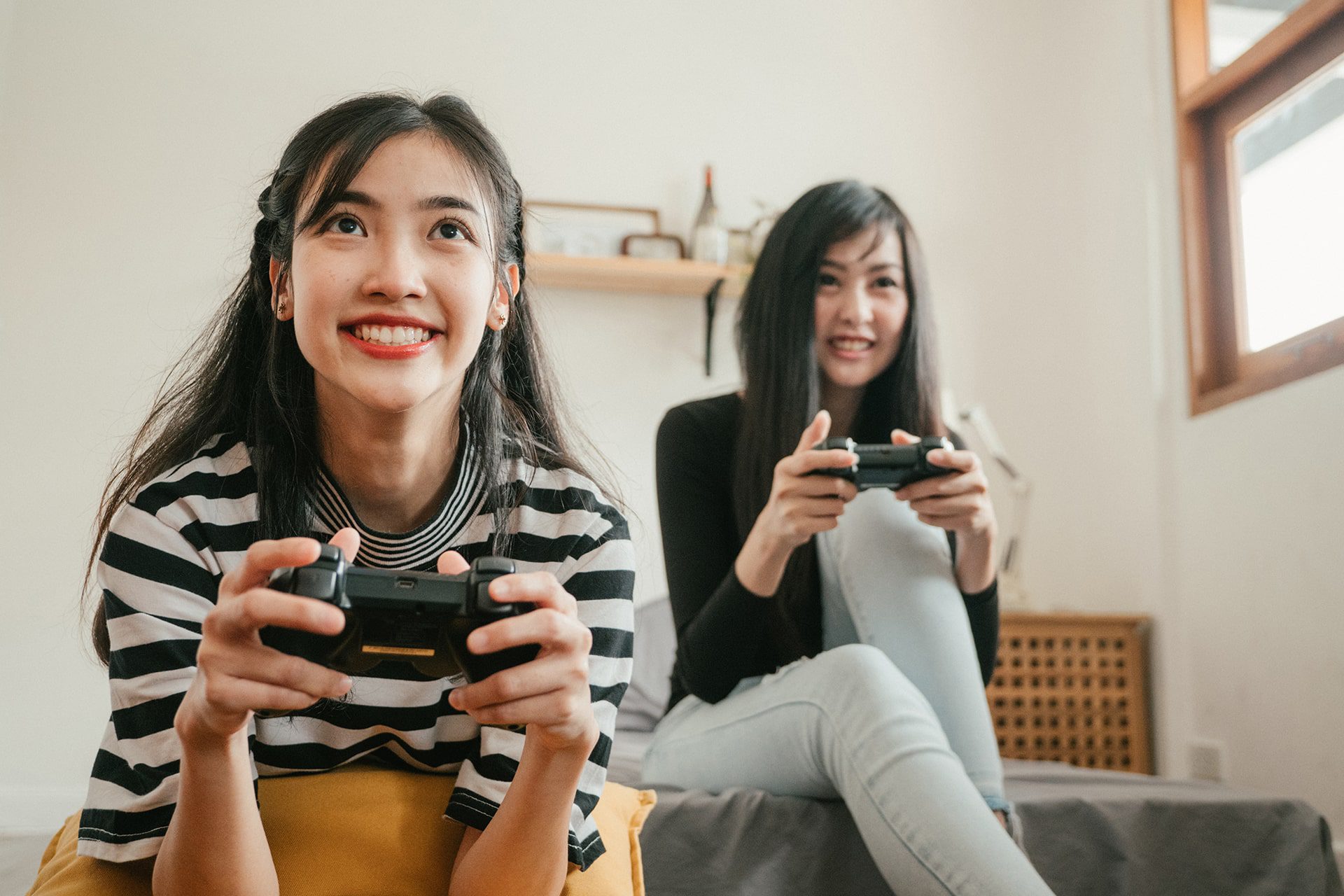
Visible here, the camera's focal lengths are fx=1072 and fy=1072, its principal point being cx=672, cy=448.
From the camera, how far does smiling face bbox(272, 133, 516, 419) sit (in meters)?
0.83

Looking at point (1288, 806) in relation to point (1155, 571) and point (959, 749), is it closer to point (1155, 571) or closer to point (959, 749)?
point (959, 749)

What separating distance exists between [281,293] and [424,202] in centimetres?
17

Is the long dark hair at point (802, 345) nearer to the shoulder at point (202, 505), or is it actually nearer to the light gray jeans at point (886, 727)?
the light gray jeans at point (886, 727)

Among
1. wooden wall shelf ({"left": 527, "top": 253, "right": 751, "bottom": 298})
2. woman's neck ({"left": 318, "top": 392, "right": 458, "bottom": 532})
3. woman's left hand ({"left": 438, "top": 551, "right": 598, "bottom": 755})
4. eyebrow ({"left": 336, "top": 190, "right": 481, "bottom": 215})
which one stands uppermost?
wooden wall shelf ({"left": 527, "top": 253, "right": 751, "bottom": 298})

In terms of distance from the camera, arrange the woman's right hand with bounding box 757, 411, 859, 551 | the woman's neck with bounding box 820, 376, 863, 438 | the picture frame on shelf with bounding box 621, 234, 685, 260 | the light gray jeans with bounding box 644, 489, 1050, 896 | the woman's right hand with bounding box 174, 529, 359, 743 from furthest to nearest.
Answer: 1. the picture frame on shelf with bounding box 621, 234, 685, 260
2. the woman's neck with bounding box 820, 376, 863, 438
3. the woman's right hand with bounding box 757, 411, 859, 551
4. the light gray jeans with bounding box 644, 489, 1050, 896
5. the woman's right hand with bounding box 174, 529, 359, 743

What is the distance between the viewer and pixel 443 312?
856 millimetres

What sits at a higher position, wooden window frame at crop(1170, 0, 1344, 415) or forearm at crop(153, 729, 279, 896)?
wooden window frame at crop(1170, 0, 1344, 415)

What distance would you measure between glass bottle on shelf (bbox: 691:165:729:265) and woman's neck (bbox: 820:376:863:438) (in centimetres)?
114

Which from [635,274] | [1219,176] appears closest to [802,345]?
[635,274]

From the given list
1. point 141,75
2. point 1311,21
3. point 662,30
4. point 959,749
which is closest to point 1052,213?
point 1311,21

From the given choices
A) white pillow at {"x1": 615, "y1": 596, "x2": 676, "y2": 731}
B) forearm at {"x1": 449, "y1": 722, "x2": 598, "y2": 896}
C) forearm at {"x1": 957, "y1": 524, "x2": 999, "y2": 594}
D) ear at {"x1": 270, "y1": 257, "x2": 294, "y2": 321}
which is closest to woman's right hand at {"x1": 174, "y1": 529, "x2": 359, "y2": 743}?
forearm at {"x1": 449, "y1": 722, "x2": 598, "y2": 896}

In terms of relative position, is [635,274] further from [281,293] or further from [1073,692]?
[281,293]

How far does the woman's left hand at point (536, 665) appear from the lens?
1.91 ft

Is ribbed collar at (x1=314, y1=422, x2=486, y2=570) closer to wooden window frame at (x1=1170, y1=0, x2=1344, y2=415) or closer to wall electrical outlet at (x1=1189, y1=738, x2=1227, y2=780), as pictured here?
wooden window frame at (x1=1170, y1=0, x2=1344, y2=415)
